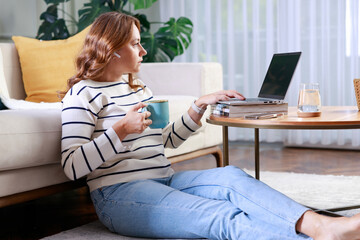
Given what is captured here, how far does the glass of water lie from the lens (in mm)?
1611

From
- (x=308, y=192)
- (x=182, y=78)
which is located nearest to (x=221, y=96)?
(x=308, y=192)

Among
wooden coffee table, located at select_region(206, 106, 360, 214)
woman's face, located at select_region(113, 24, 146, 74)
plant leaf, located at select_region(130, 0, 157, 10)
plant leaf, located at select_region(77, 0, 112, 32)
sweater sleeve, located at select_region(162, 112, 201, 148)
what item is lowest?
sweater sleeve, located at select_region(162, 112, 201, 148)

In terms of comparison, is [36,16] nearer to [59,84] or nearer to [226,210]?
[59,84]

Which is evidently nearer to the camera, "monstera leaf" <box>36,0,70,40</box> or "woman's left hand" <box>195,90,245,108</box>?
"woman's left hand" <box>195,90,245,108</box>

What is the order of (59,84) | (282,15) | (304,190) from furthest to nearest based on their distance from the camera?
(282,15) → (59,84) → (304,190)

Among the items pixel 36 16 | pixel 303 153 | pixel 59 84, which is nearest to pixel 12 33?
pixel 36 16

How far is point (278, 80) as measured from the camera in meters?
1.73

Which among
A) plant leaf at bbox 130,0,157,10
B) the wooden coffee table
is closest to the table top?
the wooden coffee table

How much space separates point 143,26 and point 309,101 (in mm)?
2501

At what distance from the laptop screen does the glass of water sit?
62 mm

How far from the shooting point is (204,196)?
153 cm

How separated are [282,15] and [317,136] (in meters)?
0.95

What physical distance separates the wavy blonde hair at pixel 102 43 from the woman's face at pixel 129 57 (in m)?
0.02

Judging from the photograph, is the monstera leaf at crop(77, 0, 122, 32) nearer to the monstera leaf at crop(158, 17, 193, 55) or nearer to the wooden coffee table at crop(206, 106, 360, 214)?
the monstera leaf at crop(158, 17, 193, 55)
